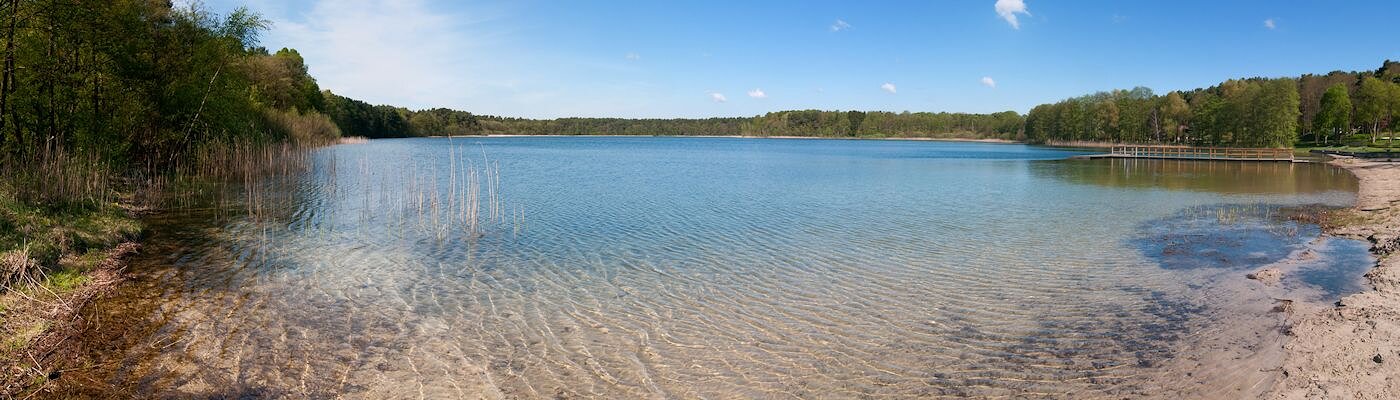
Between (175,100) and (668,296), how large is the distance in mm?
17758

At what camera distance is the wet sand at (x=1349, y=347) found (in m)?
5.27

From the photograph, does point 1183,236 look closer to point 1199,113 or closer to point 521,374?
point 521,374

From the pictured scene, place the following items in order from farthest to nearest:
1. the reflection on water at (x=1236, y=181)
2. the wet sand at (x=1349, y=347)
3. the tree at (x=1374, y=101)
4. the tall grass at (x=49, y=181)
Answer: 1. the tree at (x=1374, y=101)
2. the reflection on water at (x=1236, y=181)
3. the tall grass at (x=49, y=181)
4. the wet sand at (x=1349, y=347)

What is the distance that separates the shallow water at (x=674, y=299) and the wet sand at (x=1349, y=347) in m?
0.76

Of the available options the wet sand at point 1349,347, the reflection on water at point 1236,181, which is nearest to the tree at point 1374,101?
the reflection on water at point 1236,181

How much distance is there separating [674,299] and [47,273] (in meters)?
6.98

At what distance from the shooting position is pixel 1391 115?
60812 millimetres

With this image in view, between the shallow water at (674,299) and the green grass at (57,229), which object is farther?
the green grass at (57,229)

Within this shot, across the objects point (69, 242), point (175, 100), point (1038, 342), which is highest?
point (175, 100)

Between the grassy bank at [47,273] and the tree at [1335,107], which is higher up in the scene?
the tree at [1335,107]

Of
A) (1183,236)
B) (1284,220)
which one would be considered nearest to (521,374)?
(1183,236)

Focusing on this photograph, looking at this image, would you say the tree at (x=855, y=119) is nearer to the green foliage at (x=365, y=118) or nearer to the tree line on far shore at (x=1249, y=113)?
the tree line on far shore at (x=1249, y=113)

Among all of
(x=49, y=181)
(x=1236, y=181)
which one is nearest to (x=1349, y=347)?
(x=49, y=181)

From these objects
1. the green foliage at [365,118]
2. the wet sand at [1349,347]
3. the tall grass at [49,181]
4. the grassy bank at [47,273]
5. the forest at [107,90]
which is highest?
the green foliage at [365,118]
